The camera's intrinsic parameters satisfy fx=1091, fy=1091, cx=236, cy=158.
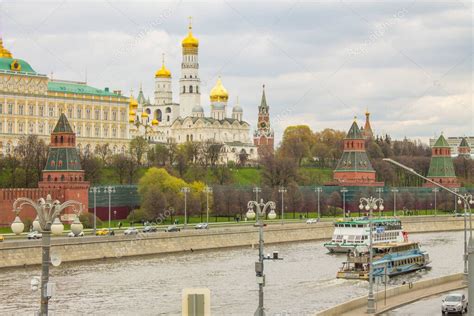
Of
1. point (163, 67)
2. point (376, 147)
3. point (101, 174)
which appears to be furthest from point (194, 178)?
point (163, 67)

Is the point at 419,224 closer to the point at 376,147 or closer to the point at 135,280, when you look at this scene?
the point at 135,280

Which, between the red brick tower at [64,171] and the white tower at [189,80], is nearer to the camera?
the red brick tower at [64,171]

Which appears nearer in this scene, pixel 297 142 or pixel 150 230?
pixel 150 230

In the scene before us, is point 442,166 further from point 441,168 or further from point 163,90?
point 163,90

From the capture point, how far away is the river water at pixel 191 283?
4066 centimetres

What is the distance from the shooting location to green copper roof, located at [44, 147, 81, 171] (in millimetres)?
82375

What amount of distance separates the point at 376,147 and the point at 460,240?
77269mm

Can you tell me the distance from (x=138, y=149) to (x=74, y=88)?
37.5 feet

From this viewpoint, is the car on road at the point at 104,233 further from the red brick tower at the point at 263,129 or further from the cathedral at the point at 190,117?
the red brick tower at the point at 263,129

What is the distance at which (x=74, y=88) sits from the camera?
127m

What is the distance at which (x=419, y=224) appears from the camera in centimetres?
9088

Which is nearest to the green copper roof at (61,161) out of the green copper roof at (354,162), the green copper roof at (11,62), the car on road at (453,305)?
the green copper roof at (11,62)

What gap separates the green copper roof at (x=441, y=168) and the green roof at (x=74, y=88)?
39.5 meters

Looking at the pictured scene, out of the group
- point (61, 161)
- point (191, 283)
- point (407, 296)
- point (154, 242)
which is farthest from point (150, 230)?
point (407, 296)
